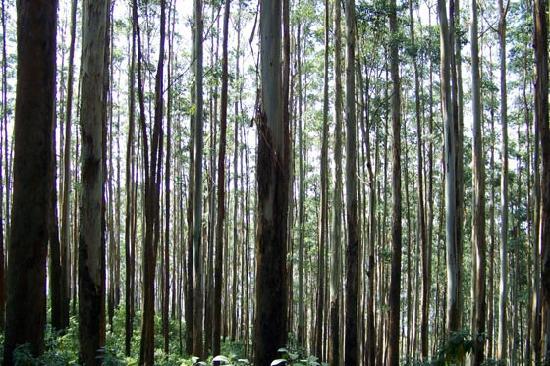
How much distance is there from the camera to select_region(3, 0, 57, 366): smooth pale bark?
479 centimetres

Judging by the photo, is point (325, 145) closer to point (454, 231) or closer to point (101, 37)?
point (454, 231)

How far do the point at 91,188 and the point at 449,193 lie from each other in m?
6.09

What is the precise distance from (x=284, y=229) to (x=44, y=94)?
258 cm

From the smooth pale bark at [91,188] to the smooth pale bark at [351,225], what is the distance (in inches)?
228

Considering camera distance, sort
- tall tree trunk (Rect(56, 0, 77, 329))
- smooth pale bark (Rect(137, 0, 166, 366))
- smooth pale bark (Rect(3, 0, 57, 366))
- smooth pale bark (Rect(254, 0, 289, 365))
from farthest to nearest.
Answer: tall tree trunk (Rect(56, 0, 77, 329))
smooth pale bark (Rect(137, 0, 166, 366))
smooth pale bark (Rect(3, 0, 57, 366))
smooth pale bark (Rect(254, 0, 289, 365))

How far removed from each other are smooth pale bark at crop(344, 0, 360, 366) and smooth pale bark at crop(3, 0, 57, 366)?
266 inches

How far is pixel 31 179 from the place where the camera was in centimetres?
491

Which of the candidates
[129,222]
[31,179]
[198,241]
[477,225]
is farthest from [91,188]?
[129,222]

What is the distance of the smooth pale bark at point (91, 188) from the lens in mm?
5555

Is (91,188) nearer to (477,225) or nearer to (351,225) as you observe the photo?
(351,225)

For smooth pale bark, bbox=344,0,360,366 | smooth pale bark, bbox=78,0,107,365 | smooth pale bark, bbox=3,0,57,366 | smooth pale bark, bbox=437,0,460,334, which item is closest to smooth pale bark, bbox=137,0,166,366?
smooth pale bark, bbox=78,0,107,365

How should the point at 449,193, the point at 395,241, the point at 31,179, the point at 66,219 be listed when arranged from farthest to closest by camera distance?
1. the point at 66,219
2. the point at 395,241
3. the point at 449,193
4. the point at 31,179

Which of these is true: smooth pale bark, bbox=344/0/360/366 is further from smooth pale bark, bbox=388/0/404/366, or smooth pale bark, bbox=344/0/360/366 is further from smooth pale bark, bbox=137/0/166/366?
smooth pale bark, bbox=137/0/166/366

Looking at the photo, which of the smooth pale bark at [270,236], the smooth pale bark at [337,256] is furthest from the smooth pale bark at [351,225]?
the smooth pale bark at [270,236]
